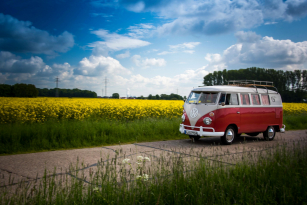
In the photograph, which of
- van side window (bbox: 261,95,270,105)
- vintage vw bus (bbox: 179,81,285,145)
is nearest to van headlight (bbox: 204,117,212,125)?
vintage vw bus (bbox: 179,81,285,145)

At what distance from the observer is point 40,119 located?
1164 cm

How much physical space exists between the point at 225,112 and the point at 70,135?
588 centimetres

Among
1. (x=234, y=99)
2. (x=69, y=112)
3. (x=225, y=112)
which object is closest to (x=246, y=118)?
(x=234, y=99)

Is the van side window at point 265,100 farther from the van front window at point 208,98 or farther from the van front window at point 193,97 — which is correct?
the van front window at point 193,97

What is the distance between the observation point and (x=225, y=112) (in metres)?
9.12

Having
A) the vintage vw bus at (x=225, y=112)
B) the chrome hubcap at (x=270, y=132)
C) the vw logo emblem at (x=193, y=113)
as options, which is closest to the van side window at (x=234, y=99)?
the vintage vw bus at (x=225, y=112)

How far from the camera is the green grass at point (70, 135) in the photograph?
7.61 metres

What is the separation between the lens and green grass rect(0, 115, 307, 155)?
761cm

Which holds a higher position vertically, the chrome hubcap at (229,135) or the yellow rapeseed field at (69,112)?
the yellow rapeseed field at (69,112)

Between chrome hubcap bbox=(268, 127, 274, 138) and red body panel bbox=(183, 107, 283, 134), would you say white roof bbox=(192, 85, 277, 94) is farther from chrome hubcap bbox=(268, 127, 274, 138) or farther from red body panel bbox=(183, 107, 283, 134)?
chrome hubcap bbox=(268, 127, 274, 138)

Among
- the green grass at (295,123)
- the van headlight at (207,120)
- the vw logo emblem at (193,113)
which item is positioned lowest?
the green grass at (295,123)

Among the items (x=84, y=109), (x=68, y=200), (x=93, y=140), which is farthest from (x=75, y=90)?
(x=68, y=200)

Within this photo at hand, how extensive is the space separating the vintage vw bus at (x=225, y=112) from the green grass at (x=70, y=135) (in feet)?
5.28

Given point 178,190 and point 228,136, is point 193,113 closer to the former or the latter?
point 228,136
